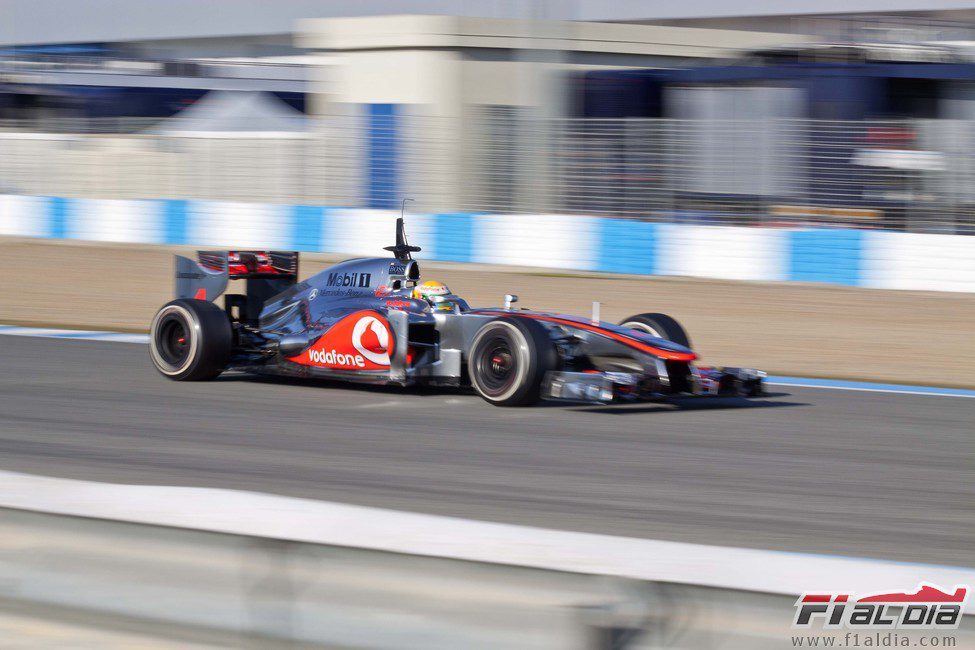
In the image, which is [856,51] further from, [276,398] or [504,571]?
[504,571]

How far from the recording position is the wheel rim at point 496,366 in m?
8.09

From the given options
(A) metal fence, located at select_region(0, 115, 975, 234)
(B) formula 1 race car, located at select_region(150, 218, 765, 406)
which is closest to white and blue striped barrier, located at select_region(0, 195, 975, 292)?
(A) metal fence, located at select_region(0, 115, 975, 234)

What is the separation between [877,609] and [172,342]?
739 centimetres

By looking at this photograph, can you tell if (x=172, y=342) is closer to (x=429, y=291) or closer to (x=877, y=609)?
(x=429, y=291)

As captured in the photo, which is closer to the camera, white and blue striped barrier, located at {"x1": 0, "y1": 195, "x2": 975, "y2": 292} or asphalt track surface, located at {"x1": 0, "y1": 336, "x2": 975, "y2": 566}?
asphalt track surface, located at {"x1": 0, "y1": 336, "x2": 975, "y2": 566}

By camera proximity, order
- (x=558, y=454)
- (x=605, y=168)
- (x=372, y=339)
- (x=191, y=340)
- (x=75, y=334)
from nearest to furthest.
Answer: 1. (x=558, y=454)
2. (x=372, y=339)
3. (x=191, y=340)
4. (x=75, y=334)
5. (x=605, y=168)

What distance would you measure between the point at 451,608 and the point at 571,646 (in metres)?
0.31

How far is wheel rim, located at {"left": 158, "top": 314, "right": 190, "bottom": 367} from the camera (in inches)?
367

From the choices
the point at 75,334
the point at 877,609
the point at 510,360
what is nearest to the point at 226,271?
the point at 510,360

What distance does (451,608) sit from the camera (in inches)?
121

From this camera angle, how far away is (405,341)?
838 centimetres

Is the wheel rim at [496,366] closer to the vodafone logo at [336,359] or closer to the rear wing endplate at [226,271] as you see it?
the vodafone logo at [336,359]

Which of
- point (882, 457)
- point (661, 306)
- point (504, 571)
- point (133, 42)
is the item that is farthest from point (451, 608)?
point (133, 42)

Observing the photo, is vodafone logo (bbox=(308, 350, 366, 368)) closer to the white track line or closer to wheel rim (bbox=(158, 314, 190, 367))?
wheel rim (bbox=(158, 314, 190, 367))
